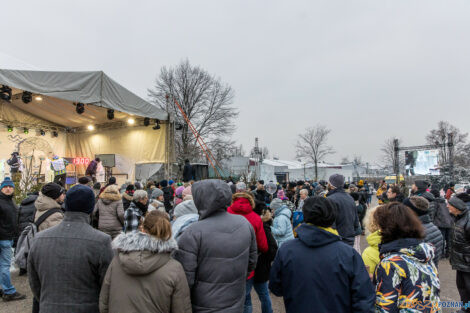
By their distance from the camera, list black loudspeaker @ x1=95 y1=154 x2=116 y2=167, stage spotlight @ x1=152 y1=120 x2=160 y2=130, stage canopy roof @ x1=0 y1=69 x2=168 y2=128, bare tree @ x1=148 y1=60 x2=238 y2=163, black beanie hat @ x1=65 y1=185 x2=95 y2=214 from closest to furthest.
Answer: black beanie hat @ x1=65 y1=185 x2=95 y2=214, stage canopy roof @ x1=0 y1=69 x2=168 y2=128, stage spotlight @ x1=152 y1=120 x2=160 y2=130, black loudspeaker @ x1=95 y1=154 x2=116 y2=167, bare tree @ x1=148 y1=60 x2=238 y2=163

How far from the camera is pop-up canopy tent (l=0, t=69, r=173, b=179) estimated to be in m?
8.37

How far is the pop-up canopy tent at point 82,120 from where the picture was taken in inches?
329

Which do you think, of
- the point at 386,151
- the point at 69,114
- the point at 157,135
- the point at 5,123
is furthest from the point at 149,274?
the point at 386,151

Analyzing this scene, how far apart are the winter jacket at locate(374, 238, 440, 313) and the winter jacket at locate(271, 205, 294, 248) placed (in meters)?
2.24

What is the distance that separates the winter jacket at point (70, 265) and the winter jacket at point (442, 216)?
6975mm

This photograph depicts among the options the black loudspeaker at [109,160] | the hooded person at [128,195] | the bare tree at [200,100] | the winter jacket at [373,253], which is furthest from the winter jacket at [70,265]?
the bare tree at [200,100]

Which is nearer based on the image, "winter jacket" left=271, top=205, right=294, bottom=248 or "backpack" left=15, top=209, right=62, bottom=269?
"backpack" left=15, top=209, right=62, bottom=269

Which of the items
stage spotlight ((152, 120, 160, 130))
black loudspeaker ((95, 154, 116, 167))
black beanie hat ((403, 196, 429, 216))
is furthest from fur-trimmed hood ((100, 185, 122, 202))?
black loudspeaker ((95, 154, 116, 167))

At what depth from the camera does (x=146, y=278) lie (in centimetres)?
172

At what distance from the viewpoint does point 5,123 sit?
13.1m

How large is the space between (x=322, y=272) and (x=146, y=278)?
1.12 metres

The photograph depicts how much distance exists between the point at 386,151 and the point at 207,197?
51.1m

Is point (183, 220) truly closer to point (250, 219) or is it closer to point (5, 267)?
point (250, 219)

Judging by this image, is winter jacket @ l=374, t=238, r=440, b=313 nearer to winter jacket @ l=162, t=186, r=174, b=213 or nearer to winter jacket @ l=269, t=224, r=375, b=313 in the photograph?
winter jacket @ l=269, t=224, r=375, b=313
